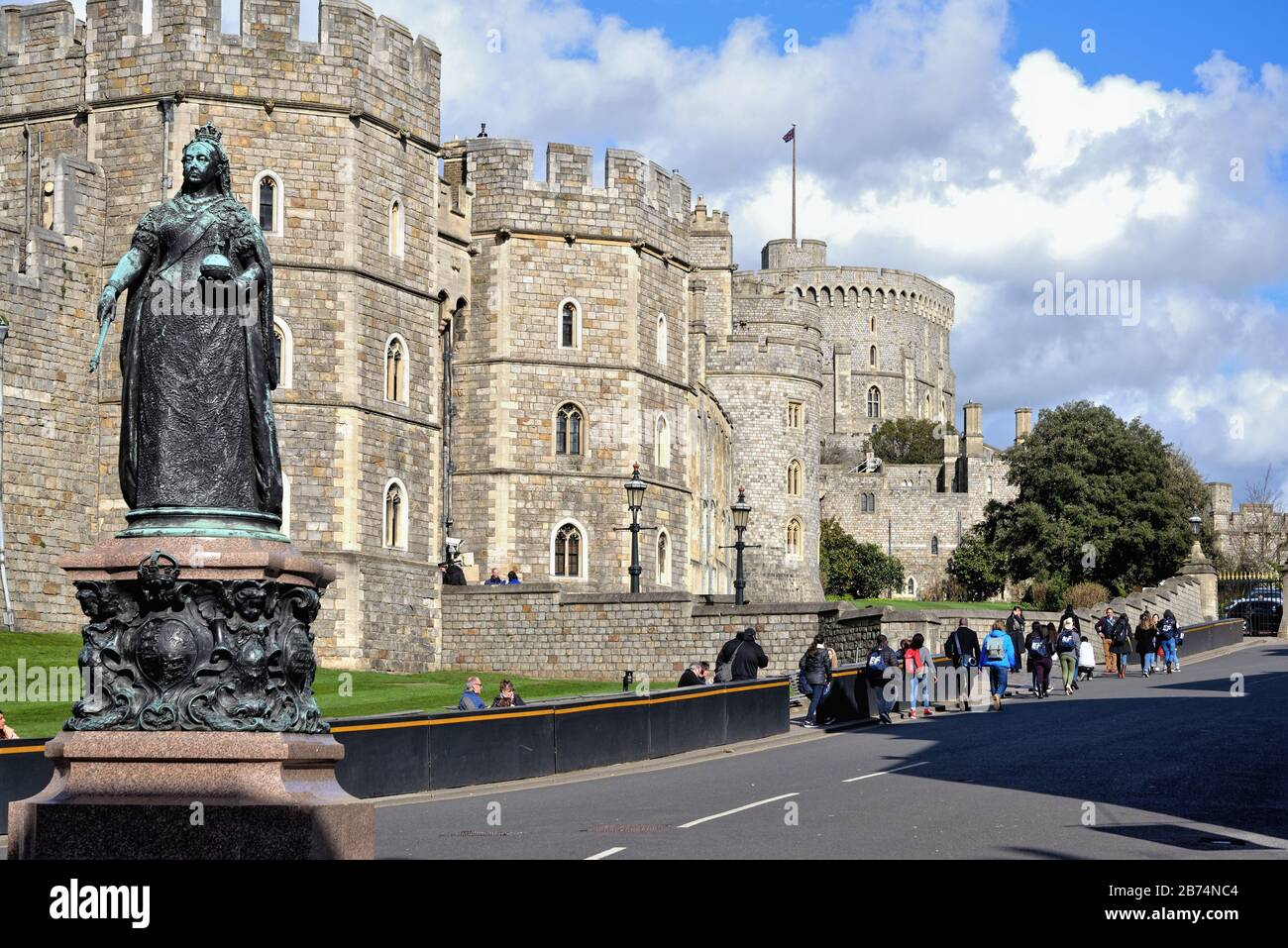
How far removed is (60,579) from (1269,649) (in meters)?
30.0

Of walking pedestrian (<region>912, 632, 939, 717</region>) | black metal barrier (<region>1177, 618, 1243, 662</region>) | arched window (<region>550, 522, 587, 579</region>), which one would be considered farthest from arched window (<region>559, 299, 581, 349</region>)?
black metal barrier (<region>1177, 618, 1243, 662</region>)

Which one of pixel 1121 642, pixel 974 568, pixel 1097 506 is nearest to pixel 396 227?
pixel 1121 642

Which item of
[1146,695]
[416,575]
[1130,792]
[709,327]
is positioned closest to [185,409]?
[1130,792]

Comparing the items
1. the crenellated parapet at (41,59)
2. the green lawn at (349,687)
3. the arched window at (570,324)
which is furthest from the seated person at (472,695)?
the arched window at (570,324)

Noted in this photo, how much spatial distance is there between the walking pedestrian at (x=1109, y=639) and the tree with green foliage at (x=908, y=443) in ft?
277

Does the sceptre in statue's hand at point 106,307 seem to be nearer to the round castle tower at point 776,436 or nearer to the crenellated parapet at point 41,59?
the crenellated parapet at point 41,59

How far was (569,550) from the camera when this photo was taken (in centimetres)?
4606

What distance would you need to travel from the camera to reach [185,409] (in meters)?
12.0

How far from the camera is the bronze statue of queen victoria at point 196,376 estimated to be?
11.9m

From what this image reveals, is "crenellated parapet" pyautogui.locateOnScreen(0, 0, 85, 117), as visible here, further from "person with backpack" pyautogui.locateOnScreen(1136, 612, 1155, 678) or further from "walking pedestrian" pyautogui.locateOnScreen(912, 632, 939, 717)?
"person with backpack" pyautogui.locateOnScreen(1136, 612, 1155, 678)

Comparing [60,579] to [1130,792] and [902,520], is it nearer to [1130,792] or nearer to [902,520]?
[1130,792]

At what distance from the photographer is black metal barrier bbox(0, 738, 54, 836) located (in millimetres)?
18703

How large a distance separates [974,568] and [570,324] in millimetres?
59278

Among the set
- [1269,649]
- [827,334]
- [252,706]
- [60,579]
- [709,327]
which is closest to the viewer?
[252,706]
